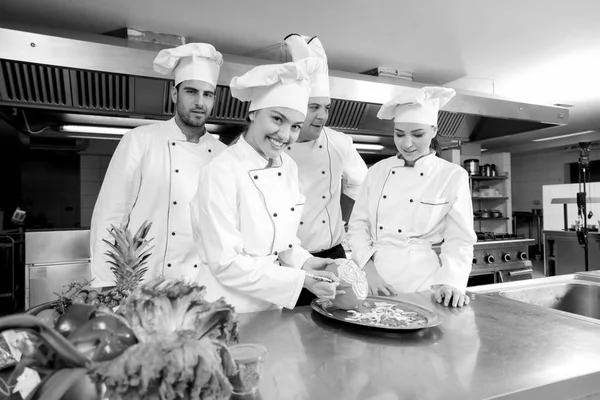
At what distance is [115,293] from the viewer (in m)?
0.88

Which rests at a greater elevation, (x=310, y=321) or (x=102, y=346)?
(x=102, y=346)

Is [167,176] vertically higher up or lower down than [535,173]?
lower down

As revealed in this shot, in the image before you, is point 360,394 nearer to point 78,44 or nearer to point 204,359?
point 204,359

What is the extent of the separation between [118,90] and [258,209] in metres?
1.92

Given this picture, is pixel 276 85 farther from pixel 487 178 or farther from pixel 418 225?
pixel 487 178

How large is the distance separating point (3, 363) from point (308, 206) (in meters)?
1.59

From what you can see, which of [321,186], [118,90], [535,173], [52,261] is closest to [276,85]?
[321,186]

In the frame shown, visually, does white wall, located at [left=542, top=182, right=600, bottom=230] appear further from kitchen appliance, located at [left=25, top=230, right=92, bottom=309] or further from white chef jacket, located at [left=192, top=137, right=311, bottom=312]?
kitchen appliance, located at [left=25, top=230, right=92, bottom=309]

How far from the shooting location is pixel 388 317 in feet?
4.11

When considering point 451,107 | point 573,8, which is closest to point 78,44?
point 451,107

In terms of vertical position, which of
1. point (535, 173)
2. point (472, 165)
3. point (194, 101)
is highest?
point (535, 173)

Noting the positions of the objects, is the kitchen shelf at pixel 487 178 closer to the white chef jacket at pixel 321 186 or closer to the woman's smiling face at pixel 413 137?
the white chef jacket at pixel 321 186

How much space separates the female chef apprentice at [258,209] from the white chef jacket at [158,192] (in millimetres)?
655

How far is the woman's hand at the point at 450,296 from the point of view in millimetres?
1495
